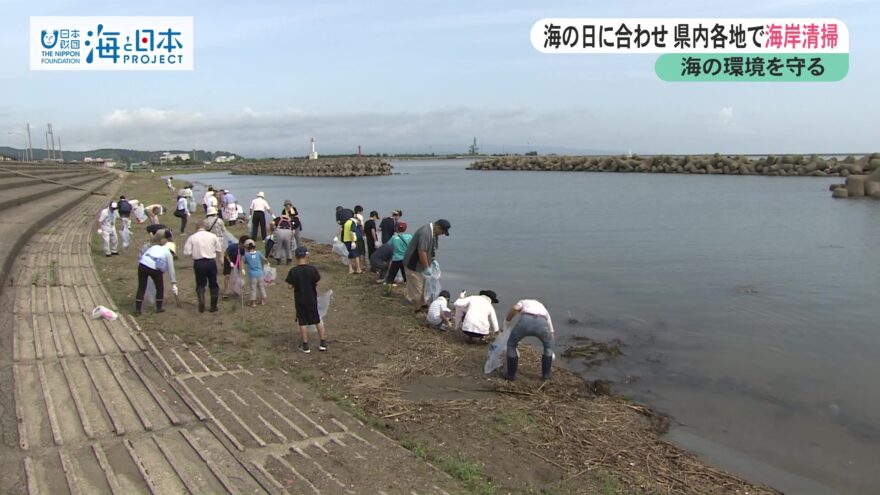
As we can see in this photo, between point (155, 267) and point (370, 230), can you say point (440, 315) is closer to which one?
point (155, 267)

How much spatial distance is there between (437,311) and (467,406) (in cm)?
312

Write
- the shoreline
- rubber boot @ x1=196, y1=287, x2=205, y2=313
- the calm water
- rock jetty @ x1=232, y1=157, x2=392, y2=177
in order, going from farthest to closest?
rock jetty @ x1=232, y1=157, x2=392, y2=177 → rubber boot @ x1=196, y1=287, x2=205, y2=313 → the calm water → the shoreline

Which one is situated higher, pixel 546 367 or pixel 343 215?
pixel 343 215

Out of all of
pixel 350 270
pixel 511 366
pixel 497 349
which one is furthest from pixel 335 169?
pixel 511 366

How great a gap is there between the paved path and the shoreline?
1.33 ft

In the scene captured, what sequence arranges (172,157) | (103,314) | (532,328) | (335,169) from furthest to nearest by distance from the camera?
(172,157), (335,169), (103,314), (532,328)

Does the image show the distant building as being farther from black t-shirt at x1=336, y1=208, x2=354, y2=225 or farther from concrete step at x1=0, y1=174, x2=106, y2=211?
black t-shirt at x1=336, y1=208, x2=354, y2=225

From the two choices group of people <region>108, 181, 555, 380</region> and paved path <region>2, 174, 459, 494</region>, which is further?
group of people <region>108, 181, 555, 380</region>

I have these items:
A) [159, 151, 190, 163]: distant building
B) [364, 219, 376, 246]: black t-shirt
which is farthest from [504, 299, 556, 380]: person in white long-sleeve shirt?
[159, 151, 190, 163]: distant building

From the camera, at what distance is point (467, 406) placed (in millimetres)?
6727

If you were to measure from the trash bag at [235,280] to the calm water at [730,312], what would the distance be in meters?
5.63

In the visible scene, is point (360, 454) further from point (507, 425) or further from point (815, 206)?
point (815, 206)

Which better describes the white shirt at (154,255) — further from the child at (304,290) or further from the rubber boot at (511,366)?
the rubber boot at (511,366)

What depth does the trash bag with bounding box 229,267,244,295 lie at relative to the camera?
10523mm
